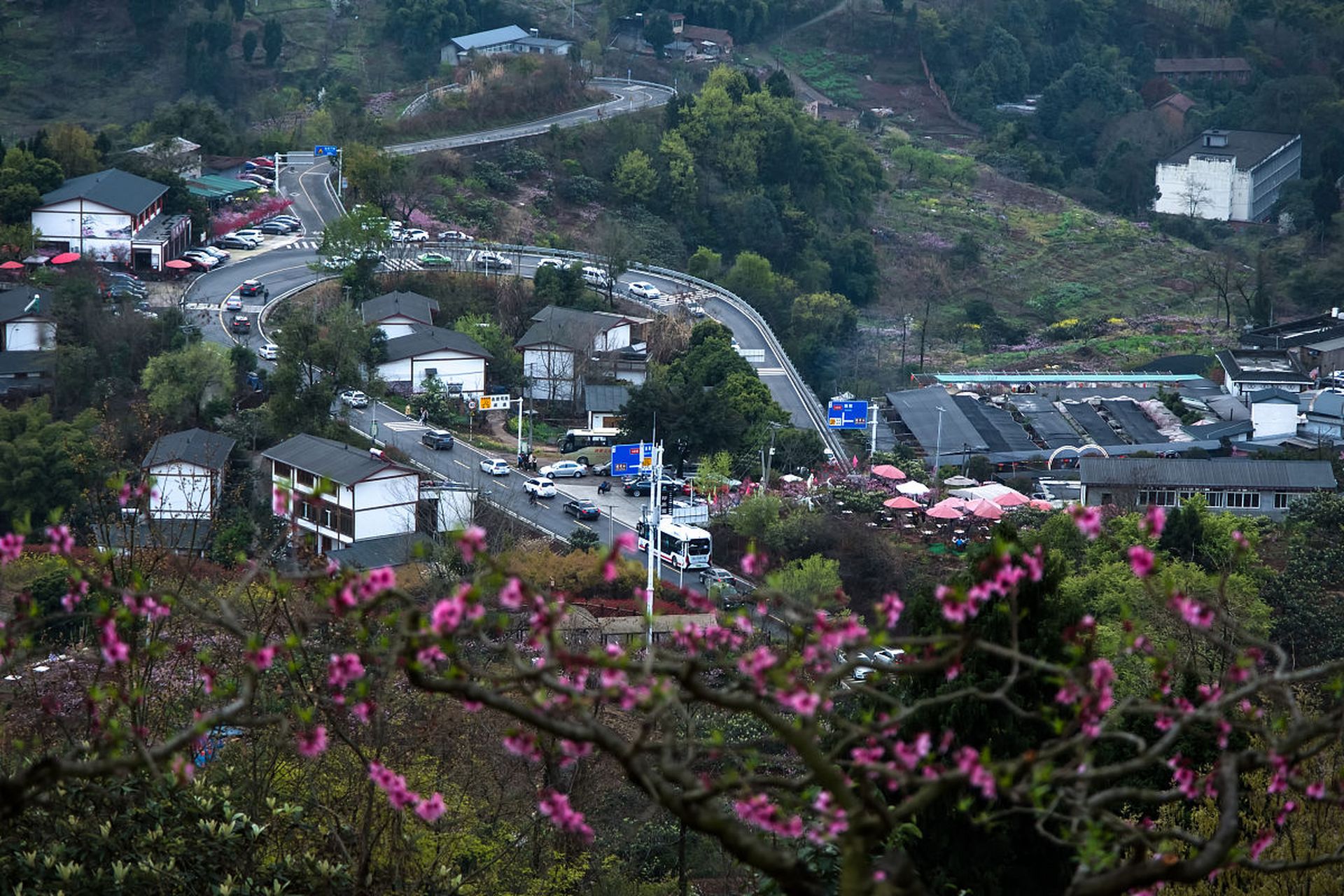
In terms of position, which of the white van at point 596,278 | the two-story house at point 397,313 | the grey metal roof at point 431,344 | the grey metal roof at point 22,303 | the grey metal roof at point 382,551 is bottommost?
the grey metal roof at point 382,551

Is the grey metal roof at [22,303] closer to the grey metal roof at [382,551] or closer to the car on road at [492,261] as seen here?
the car on road at [492,261]

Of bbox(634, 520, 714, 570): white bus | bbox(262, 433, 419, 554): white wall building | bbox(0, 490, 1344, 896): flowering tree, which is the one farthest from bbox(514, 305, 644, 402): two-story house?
bbox(0, 490, 1344, 896): flowering tree

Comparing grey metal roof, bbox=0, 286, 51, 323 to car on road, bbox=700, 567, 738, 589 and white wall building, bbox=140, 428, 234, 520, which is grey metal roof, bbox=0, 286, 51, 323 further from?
car on road, bbox=700, 567, 738, 589

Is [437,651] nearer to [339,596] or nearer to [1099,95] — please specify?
[339,596]

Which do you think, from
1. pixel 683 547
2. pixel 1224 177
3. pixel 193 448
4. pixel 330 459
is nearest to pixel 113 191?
pixel 193 448

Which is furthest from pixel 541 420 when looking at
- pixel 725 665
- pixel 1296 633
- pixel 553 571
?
pixel 725 665

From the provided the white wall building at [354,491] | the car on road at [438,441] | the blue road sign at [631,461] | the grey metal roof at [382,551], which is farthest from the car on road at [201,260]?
the grey metal roof at [382,551]
